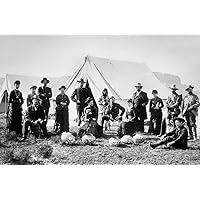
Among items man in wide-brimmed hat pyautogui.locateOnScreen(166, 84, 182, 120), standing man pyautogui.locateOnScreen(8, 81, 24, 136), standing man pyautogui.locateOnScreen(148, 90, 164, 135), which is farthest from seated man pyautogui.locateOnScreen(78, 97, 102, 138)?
man in wide-brimmed hat pyautogui.locateOnScreen(166, 84, 182, 120)

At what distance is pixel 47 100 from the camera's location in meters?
4.58

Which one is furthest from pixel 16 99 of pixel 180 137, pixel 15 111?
pixel 180 137

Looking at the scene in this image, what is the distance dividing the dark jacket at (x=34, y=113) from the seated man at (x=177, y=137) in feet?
4.22

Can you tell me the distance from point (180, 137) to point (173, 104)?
1.22 ft

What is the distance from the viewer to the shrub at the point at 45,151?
177 inches

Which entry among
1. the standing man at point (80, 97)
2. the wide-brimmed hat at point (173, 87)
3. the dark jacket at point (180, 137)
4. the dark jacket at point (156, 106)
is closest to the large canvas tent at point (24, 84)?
the standing man at point (80, 97)

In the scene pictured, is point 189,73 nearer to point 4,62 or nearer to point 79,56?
point 79,56

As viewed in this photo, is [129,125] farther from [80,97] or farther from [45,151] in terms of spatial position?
[45,151]

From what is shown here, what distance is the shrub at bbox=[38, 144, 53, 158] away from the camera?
450cm
